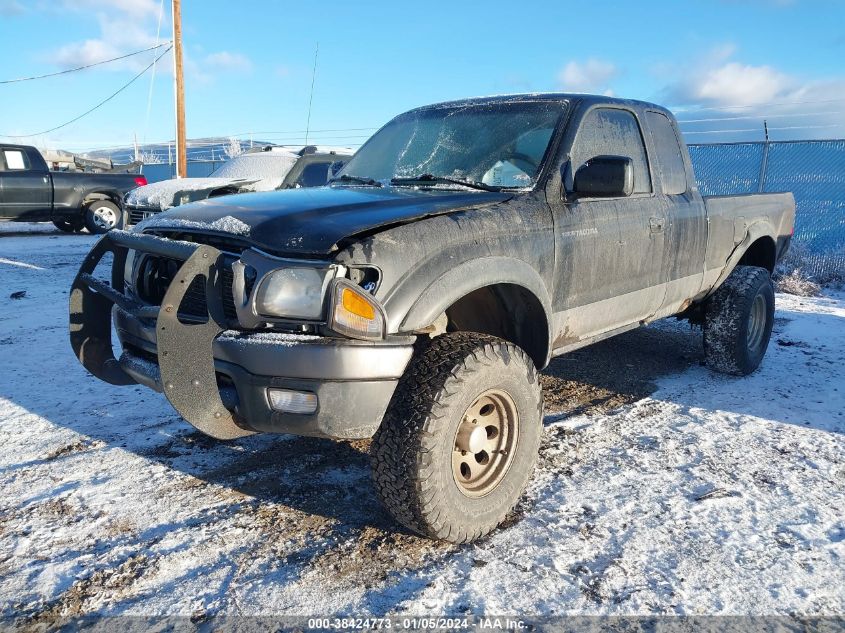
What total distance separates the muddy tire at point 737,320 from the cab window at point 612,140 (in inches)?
54.4

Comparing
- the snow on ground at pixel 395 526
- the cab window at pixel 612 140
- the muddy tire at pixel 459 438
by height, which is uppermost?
the cab window at pixel 612 140

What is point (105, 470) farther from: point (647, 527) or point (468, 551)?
point (647, 527)

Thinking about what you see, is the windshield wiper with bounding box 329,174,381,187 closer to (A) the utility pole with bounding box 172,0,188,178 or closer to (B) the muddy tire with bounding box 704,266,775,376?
(B) the muddy tire with bounding box 704,266,775,376

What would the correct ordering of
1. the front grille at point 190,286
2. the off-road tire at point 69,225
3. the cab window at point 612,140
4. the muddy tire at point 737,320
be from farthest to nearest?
the off-road tire at point 69,225 < the muddy tire at point 737,320 < the cab window at point 612,140 < the front grille at point 190,286

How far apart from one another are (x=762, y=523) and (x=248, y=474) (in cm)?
240

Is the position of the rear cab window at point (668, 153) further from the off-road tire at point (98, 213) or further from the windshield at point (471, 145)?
the off-road tire at point (98, 213)

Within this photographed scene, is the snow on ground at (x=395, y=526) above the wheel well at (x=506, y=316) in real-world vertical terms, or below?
below

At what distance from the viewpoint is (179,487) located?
10.2 ft

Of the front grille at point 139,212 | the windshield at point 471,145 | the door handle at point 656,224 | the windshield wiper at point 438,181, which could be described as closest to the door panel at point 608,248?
the door handle at point 656,224

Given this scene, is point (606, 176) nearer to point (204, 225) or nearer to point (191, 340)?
point (204, 225)

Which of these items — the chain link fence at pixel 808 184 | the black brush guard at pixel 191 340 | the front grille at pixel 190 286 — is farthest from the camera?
the chain link fence at pixel 808 184

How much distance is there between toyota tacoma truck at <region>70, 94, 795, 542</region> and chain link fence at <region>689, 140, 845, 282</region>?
8185mm

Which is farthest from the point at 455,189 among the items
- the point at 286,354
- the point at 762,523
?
the point at 762,523

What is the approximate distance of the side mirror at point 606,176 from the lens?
312cm
